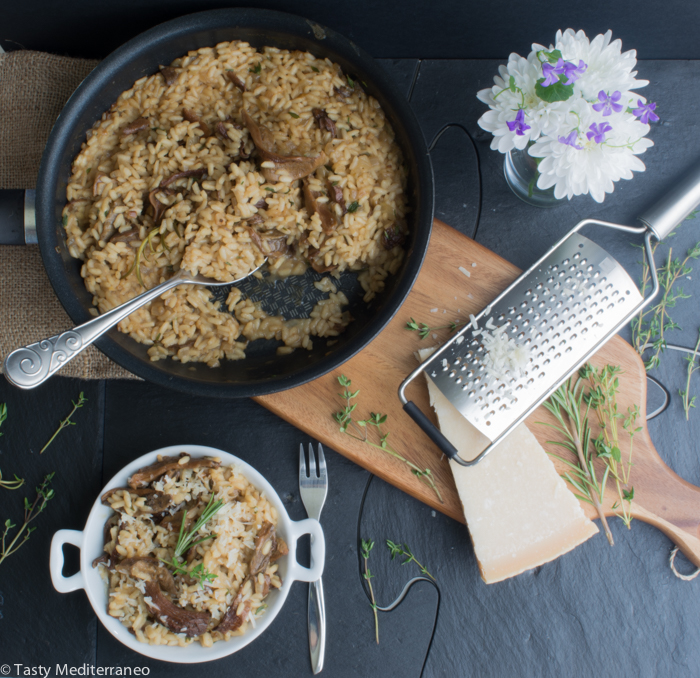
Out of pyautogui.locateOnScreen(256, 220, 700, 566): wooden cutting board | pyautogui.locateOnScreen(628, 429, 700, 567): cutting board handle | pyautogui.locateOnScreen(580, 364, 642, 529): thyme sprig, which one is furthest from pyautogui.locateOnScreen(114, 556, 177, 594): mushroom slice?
pyautogui.locateOnScreen(628, 429, 700, 567): cutting board handle

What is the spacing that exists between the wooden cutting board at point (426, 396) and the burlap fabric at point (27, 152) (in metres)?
1.05

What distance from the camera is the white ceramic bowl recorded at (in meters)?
2.15

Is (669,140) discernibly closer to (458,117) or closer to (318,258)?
(458,117)

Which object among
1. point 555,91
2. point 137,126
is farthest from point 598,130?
point 137,126

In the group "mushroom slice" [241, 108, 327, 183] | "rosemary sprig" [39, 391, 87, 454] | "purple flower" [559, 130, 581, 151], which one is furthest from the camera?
"rosemary sprig" [39, 391, 87, 454]

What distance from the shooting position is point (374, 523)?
247cm

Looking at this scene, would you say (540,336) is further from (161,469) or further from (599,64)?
(161,469)

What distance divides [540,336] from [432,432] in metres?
0.62

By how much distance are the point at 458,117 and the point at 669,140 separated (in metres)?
1.02

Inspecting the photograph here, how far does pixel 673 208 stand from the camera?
90.4 inches

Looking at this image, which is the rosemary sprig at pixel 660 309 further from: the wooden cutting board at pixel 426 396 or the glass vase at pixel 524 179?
the glass vase at pixel 524 179

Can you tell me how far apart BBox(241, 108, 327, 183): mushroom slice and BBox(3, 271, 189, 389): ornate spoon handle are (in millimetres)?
721

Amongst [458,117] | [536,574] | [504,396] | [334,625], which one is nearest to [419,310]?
[504,396]

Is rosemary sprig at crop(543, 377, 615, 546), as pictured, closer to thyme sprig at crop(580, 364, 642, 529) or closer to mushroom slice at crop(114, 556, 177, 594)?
thyme sprig at crop(580, 364, 642, 529)
